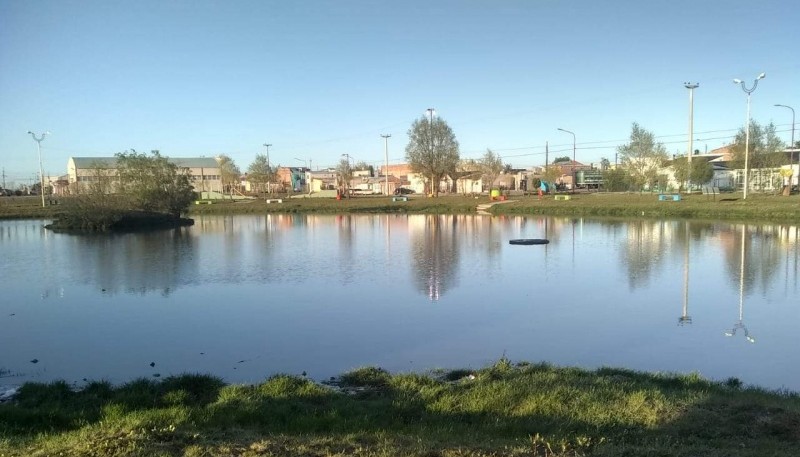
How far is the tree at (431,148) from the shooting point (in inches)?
2616

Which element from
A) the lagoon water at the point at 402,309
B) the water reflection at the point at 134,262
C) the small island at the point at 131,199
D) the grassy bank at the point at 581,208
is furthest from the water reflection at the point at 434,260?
the small island at the point at 131,199

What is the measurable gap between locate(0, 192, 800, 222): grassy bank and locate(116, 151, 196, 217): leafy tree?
5188mm

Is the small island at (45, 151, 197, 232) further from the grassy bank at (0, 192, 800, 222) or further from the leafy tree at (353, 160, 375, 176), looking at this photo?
the leafy tree at (353, 160, 375, 176)

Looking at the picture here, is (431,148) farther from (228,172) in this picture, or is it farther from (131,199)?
(228,172)

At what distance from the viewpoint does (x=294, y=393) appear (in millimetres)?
6621

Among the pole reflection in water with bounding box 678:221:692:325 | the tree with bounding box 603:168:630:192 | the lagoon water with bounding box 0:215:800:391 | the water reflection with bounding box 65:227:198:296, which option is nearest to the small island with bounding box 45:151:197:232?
the water reflection with bounding box 65:227:198:296

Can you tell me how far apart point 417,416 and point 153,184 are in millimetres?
43727

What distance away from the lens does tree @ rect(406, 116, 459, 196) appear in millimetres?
66438

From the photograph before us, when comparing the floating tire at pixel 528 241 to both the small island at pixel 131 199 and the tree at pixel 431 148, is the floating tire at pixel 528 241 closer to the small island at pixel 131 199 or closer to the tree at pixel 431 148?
the small island at pixel 131 199

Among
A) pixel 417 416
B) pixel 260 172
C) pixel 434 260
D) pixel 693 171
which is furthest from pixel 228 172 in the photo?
pixel 417 416

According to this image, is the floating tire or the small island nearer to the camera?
the floating tire

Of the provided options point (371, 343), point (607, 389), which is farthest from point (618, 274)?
point (607, 389)

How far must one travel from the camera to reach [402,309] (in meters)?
12.1

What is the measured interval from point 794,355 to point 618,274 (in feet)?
26.0
